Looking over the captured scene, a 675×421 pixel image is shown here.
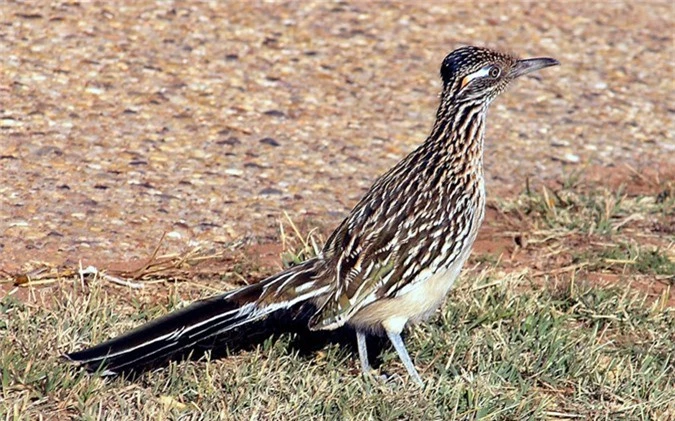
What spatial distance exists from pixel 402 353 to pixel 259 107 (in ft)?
11.4

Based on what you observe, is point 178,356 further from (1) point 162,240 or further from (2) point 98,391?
(1) point 162,240

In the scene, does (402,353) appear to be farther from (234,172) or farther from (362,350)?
(234,172)

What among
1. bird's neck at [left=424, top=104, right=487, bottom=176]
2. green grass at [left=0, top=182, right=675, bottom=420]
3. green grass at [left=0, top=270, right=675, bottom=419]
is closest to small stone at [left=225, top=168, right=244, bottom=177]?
green grass at [left=0, top=182, right=675, bottom=420]

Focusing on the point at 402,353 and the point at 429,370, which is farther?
the point at 429,370

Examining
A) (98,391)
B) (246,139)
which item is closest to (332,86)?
(246,139)

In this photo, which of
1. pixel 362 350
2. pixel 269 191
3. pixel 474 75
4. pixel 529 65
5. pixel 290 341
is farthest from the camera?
pixel 269 191

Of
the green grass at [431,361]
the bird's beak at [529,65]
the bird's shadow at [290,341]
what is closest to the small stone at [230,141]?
the green grass at [431,361]

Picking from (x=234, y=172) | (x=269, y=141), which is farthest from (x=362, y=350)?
(x=269, y=141)

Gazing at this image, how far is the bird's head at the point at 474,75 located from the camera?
6.18 metres

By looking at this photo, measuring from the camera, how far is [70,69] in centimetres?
895

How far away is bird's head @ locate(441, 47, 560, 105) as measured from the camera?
20.3 ft

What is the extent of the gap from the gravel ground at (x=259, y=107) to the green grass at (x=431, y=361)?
2.48 ft

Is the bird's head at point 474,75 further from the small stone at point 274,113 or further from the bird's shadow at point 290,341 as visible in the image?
the small stone at point 274,113

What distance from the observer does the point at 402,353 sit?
5.85 metres
